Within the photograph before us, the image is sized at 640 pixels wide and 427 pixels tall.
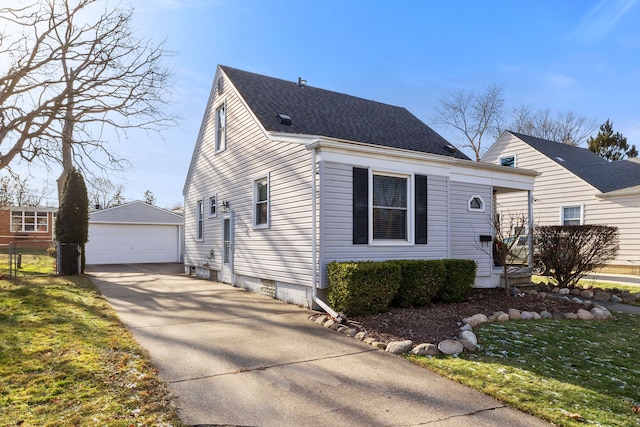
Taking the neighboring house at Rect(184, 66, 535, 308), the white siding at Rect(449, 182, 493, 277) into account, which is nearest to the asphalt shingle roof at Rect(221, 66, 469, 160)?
the neighboring house at Rect(184, 66, 535, 308)

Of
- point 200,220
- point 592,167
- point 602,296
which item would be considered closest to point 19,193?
point 200,220

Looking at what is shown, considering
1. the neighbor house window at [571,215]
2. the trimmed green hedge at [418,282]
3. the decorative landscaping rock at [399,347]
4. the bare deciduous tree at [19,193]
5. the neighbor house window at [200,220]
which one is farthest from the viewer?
the bare deciduous tree at [19,193]

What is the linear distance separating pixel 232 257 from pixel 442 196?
621 centimetres

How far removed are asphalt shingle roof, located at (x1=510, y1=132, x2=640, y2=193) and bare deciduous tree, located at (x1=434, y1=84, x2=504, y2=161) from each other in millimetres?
10112

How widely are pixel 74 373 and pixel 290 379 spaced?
2321 millimetres

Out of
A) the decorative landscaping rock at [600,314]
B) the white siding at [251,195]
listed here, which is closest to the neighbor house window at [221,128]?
the white siding at [251,195]

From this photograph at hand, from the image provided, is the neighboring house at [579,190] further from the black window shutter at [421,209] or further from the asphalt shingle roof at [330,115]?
the black window shutter at [421,209]

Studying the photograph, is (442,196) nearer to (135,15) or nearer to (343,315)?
(343,315)

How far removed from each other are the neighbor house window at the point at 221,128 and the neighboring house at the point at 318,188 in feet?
0.11

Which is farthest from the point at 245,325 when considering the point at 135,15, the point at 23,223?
the point at 23,223

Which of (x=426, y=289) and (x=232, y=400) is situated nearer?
(x=232, y=400)

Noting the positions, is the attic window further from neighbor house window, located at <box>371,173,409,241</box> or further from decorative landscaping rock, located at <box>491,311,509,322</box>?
decorative landscaping rock, located at <box>491,311,509,322</box>

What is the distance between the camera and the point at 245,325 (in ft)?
22.0

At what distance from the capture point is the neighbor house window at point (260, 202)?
9984 mm
